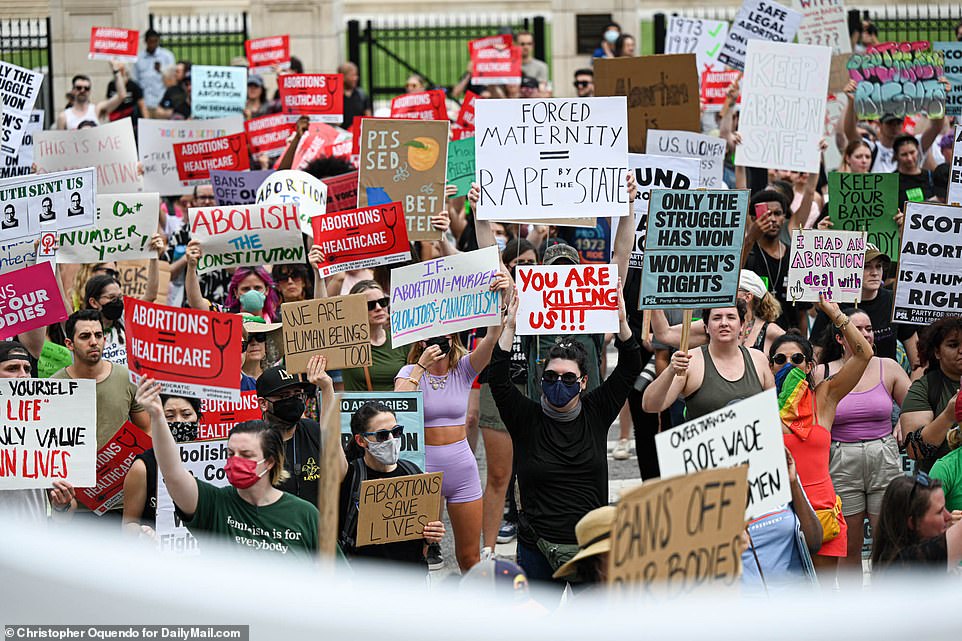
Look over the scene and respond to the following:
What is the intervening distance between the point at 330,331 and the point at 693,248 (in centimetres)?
193

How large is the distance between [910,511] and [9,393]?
387cm

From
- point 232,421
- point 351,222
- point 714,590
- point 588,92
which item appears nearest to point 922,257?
point 351,222

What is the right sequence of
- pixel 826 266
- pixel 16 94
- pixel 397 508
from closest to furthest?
pixel 397 508 < pixel 826 266 < pixel 16 94

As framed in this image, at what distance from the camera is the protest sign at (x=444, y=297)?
7500mm

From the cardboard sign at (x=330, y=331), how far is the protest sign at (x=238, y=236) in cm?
234

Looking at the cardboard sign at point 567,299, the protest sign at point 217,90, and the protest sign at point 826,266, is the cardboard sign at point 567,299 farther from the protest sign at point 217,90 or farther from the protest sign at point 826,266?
the protest sign at point 217,90

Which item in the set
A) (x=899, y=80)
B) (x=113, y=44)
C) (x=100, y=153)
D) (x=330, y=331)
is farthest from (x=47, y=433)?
(x=113, y=44)

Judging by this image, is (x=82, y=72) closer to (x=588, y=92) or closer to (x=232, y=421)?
(x=588, y=92)

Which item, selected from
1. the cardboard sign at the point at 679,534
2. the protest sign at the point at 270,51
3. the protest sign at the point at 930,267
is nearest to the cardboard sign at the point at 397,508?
the cardboard sign at the point at 679,534

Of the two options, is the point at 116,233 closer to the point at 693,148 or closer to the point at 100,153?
the point at 100,153

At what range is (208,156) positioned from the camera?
480 inches

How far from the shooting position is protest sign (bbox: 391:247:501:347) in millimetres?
7500

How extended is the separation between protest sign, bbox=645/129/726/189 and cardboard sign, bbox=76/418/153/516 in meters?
4.74

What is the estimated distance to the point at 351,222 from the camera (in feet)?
28.9
